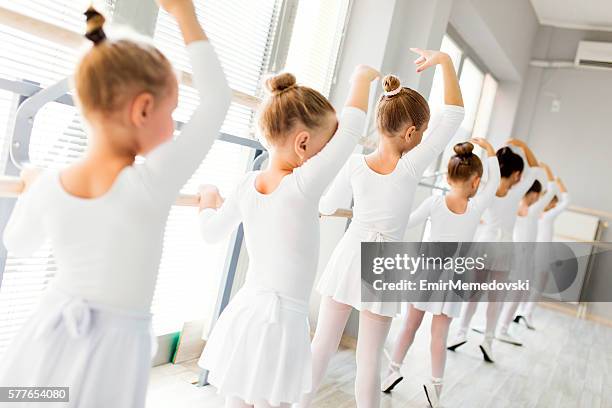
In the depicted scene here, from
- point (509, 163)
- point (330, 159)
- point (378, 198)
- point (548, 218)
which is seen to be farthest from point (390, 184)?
point (548, 218)

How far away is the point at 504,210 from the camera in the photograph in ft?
11.5

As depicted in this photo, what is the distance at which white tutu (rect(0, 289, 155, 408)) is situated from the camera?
2.67ft

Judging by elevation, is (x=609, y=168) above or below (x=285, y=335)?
above

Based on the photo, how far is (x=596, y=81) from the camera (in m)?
6.68

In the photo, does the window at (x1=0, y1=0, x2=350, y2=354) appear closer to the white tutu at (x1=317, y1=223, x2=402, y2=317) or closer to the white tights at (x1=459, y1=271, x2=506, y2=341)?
the white tutu at (x1=317, y1=223, x2=402, y2=317)

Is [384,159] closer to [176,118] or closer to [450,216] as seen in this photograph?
[450,216]

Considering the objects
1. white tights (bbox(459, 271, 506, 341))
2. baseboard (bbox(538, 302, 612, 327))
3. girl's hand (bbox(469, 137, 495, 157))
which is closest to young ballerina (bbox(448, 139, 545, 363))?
white tights (bbox(459, 271, 506, 341))

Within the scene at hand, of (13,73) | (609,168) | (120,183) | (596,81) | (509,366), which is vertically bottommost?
(509,366)

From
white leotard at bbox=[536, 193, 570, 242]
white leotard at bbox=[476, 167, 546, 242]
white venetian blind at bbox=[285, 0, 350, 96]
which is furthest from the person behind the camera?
white leotard at bbox=[536, 193, 570, 242]

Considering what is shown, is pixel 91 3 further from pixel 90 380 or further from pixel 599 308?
pixel 599 308

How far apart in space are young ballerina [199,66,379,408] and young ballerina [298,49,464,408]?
0.48 metres

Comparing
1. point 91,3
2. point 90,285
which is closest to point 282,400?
point 90,285

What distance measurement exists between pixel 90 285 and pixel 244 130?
186 centimetres

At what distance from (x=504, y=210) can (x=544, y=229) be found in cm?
172
